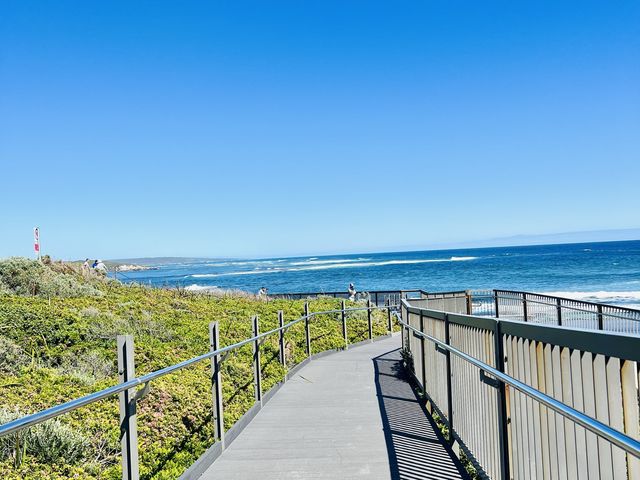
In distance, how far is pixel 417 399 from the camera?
26.7ft

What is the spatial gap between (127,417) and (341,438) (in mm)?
2821

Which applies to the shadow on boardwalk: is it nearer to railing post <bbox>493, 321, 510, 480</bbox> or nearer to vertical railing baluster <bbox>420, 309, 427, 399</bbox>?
vertical railing baluster <bbox>420, 309, 427, 399</bbox>

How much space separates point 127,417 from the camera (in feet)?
13.0

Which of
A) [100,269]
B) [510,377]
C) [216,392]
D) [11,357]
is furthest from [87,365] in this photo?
[100,269]

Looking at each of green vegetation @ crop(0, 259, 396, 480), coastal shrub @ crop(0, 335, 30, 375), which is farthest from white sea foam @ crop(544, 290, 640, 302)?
coastal shrub @ crop(0, 335, 30, 375)

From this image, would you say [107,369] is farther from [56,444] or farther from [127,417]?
[127,417]

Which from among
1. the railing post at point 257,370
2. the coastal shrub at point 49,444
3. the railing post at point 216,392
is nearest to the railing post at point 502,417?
the railing post at point 216,392

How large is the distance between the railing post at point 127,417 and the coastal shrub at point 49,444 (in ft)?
5.37

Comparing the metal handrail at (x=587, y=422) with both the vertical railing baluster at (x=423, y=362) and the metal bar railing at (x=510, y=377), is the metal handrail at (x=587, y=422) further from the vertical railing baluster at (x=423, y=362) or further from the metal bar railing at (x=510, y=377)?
the vertical railing baluster at (x=423, y=362)

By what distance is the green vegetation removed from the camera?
5.29 metres

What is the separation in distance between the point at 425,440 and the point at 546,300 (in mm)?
10204

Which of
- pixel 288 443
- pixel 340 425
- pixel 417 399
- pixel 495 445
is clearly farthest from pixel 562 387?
pixel 417 399

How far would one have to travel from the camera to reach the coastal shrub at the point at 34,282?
52.2ft

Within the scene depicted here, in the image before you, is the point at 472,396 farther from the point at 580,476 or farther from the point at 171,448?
the point at 171,448
